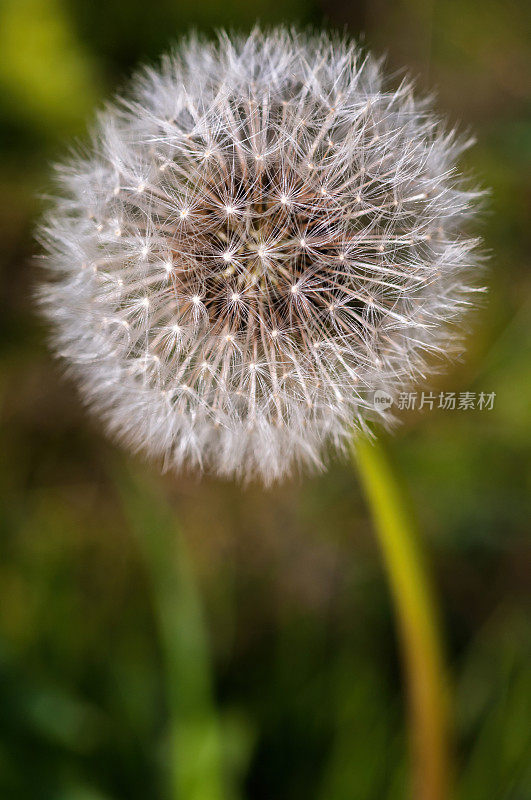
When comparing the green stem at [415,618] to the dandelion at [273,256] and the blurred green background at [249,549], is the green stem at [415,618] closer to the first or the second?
the dandelion at [273,256]

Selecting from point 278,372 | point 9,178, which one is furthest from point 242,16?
point 278,372

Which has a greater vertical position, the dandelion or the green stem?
the dandelion

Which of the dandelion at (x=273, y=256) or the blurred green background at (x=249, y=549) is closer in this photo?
the dandelion at (x=273, y=256)

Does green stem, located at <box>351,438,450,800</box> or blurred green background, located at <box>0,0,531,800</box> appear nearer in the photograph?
green stem, located at <box>351,438,450,800</box>

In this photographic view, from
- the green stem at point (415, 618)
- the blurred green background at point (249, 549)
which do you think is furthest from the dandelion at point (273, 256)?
the blurred green background at point (249, 549)

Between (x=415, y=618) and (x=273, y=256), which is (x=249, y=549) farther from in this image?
(x=273, y=256)

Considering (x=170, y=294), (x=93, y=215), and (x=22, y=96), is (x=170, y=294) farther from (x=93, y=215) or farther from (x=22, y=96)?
(x=22, y=96)

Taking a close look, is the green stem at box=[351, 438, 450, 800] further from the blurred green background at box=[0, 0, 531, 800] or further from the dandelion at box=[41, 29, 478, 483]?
the blurred green background at box=[0, 0, 531, 800]

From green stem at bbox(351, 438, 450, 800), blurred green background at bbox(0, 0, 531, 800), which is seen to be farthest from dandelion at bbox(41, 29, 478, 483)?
blurred green background at bbox(0, 0, 531, 800)
